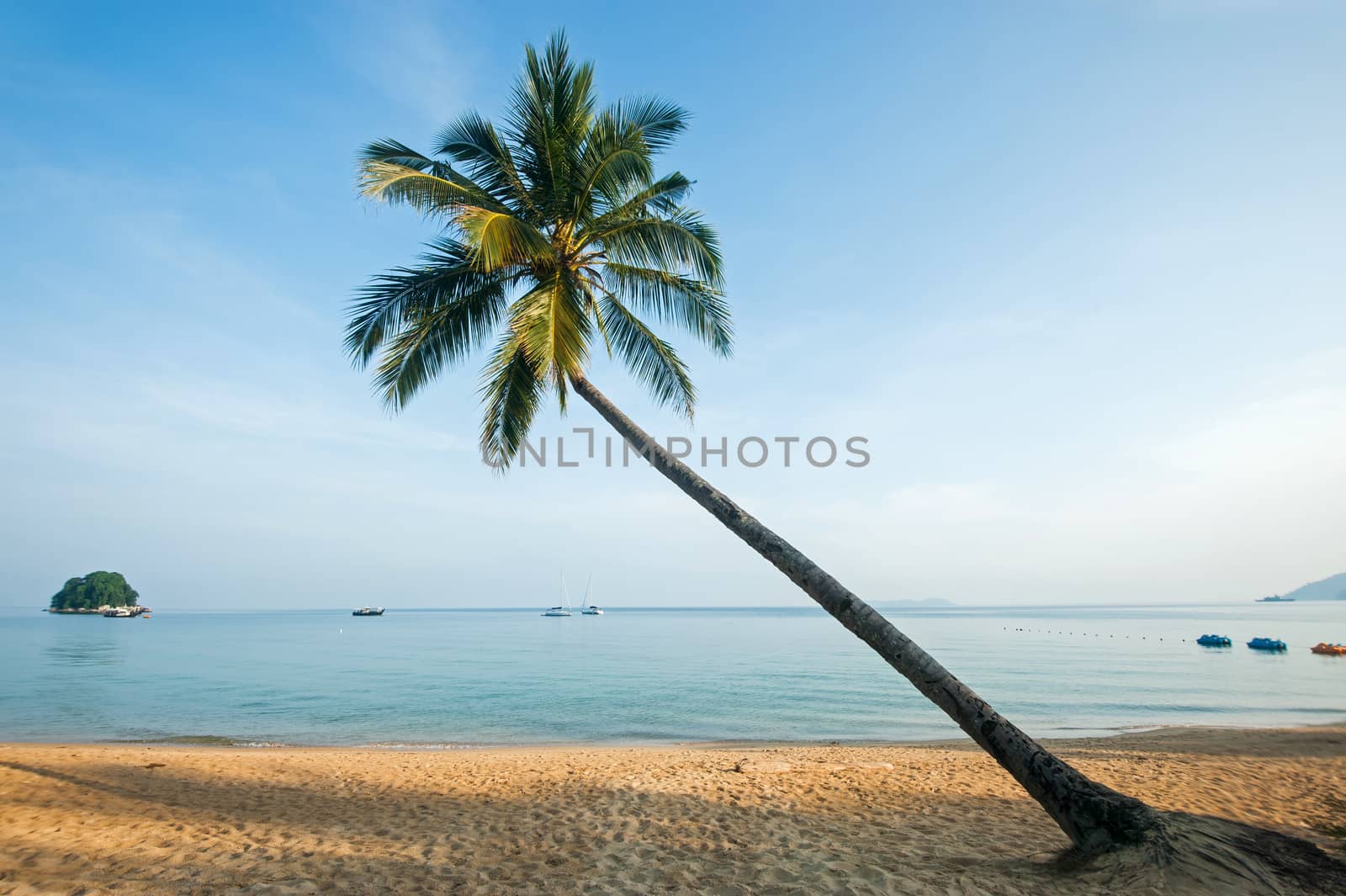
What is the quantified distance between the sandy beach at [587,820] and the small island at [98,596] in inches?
5788

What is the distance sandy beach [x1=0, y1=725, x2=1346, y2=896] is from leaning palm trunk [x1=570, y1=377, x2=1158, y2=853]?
0.39 m

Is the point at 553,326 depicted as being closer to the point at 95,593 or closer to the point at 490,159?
the point at 490,159

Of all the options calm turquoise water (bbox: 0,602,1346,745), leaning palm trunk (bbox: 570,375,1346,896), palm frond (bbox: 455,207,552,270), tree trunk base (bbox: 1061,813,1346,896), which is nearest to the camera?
tree trunk base (bbox: 1061,813,1346,896)

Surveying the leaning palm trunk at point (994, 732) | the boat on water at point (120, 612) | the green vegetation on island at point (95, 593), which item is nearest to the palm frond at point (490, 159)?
the leaning palm trunk at point (994, 732)

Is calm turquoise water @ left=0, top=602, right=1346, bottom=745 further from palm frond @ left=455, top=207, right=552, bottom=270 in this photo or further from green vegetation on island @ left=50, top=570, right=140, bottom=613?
green vegetation on island @ left=50, top=570, right=140, bottom=613

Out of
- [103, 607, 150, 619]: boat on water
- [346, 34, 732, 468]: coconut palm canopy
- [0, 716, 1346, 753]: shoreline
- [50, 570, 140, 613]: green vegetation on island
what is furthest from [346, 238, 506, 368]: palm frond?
[50, 570, 140, 613]: green vegetation on island

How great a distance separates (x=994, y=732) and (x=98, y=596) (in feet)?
543

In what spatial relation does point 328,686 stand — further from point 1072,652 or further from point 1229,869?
point 1072,652

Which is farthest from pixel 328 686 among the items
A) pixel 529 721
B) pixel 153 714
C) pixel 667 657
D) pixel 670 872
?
pixel 670 872

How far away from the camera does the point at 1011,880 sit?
5250 millimetres

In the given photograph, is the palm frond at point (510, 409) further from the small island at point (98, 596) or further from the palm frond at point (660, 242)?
the small island at point (98, 596)

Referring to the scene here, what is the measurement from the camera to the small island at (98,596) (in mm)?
124438

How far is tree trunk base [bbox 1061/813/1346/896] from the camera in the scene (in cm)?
475

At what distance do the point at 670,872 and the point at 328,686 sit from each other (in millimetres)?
27316
